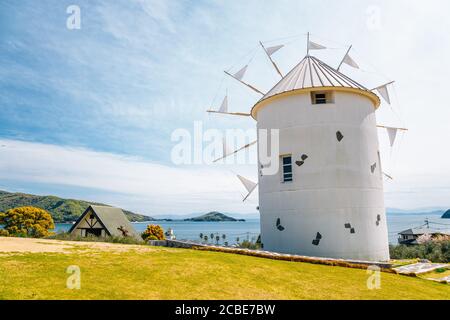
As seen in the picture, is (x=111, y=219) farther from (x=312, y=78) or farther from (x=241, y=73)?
(x=312, y=78)

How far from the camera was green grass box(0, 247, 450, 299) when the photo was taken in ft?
21.2

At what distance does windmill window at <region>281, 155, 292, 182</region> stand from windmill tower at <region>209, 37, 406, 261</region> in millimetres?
31

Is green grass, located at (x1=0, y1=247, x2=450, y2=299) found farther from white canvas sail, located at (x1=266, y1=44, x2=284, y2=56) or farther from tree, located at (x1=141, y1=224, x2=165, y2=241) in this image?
tree, located at (x1=141, y1=224, x2=165, y2=241)

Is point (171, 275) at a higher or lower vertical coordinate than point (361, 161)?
lower

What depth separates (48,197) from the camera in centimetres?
17712

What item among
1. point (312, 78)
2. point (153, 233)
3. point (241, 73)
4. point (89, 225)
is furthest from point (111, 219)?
point (312, 78)

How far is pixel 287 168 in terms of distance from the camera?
640 inches

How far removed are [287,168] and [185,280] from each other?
9945 millimetres

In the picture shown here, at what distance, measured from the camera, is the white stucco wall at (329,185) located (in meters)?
14.8

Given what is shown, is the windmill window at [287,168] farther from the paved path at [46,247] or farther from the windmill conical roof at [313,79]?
the paved path at [46,247]
